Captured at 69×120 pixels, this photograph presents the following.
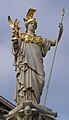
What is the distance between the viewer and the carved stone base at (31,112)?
1641 centimetres

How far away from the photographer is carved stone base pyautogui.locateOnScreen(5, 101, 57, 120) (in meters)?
16.4

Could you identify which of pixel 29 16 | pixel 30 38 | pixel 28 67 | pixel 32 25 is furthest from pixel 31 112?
pixel 29 16

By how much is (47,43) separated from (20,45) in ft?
3.30

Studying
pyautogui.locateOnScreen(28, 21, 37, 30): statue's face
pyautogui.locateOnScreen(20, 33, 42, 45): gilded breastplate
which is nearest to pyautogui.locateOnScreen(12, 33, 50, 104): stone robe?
pyautogui.locateOnScreen(20, 33, 42, 45): gilded breastplate

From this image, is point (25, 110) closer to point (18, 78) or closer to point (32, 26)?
point (18, 78)

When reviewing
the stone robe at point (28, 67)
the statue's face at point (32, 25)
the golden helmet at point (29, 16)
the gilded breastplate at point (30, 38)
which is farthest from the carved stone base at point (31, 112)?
the golden helmet at point (29, 16)

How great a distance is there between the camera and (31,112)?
16.4 meters

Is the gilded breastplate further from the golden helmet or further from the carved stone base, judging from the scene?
the carved stone base

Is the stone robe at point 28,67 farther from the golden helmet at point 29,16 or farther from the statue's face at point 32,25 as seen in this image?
the golden helmet at point 29,16

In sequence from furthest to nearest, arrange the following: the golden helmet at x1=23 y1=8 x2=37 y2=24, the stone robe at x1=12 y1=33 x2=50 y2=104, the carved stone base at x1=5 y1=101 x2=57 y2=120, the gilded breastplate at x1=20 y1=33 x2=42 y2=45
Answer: the golden helmet at x1=23 y1=8 x2=37 y2=24 → the gilded breastplate at x1=20 y1=33 x2=42 y2=45 → the stone robe at x1=12 y1=33 x2=50 y2=104 → the carved stone base at x1=5 y1=101 x2=57 y2=120

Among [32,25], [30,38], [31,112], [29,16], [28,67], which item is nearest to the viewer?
[31,112]

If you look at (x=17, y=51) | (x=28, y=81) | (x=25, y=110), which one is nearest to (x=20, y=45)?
(x=17, y=51)

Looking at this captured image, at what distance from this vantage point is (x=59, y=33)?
A: 1831cm

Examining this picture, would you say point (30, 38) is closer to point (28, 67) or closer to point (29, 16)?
point (29, 16)
